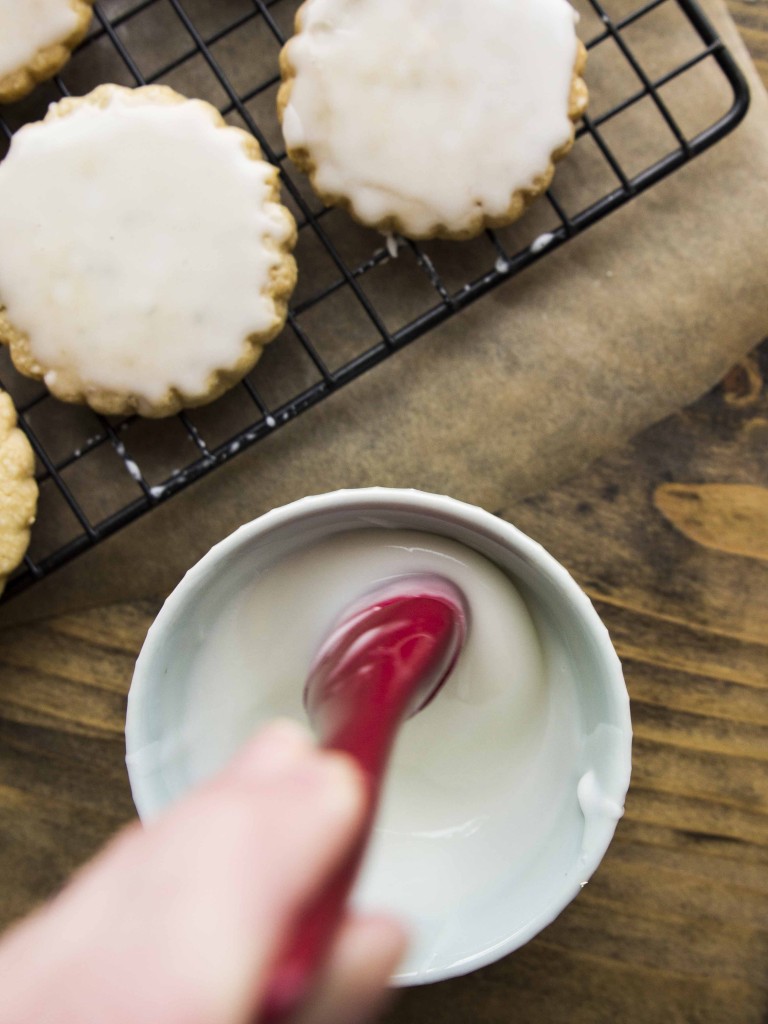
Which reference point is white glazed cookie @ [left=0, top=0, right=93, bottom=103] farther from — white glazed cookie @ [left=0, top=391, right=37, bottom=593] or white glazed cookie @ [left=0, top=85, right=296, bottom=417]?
white glazed cookie @ [left=0, top=391, right=37, bottom=593]

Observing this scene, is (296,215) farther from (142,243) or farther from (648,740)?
(648,740)

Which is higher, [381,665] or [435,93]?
[435,93]

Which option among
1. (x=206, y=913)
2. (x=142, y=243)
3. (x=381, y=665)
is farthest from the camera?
(x=142, y=243)

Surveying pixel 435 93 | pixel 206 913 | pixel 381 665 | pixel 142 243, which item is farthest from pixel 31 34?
pixel 206 913

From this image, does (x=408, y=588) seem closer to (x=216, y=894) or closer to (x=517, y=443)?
(x=517, y=443)

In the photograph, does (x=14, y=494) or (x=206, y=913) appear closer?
(x=206, y=913)

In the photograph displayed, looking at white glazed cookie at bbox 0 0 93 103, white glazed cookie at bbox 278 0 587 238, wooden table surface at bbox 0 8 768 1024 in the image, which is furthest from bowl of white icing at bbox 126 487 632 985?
white glazed cookie at bbox 0 0 93 103

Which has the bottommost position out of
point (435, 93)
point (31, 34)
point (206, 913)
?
point (206, 913)
